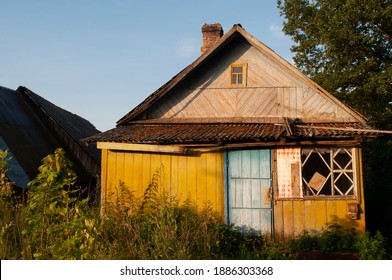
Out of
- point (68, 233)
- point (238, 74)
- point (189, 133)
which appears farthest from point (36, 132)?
point (68, 233)

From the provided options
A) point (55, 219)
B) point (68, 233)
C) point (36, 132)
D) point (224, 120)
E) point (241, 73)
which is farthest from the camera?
point (36, 132)

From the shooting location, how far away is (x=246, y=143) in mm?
9156

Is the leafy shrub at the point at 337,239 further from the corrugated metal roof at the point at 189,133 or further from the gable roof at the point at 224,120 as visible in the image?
the corrugated metal roof at the point at 189,133

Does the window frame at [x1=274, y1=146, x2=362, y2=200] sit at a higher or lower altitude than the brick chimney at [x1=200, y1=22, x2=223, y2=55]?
lower

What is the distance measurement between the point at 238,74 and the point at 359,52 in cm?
863

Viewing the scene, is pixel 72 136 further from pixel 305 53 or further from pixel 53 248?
pixel 305 53

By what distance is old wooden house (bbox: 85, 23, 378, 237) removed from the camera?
29.5ft

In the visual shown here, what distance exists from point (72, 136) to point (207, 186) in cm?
880

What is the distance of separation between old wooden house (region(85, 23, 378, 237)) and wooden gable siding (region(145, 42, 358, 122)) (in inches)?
1.2

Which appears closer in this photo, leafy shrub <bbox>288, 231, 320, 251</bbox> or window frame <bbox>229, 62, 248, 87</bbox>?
leafy shrub <bbox>288, 231, 320, 251</bbox>

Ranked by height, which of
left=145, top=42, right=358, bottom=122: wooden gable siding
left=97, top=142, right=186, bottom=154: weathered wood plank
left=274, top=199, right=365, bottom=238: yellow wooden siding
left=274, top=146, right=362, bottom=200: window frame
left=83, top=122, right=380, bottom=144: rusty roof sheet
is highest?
left=145, top=42, right=358, bottom=122: wooden gable siding

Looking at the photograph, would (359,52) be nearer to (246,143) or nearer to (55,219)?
(246,143)

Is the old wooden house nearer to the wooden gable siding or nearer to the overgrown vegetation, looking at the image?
the wooden gable siding

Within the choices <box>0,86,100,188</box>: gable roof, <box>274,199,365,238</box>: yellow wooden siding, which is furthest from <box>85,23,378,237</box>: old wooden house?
<box>0,86,100,188</box>: gable roof
